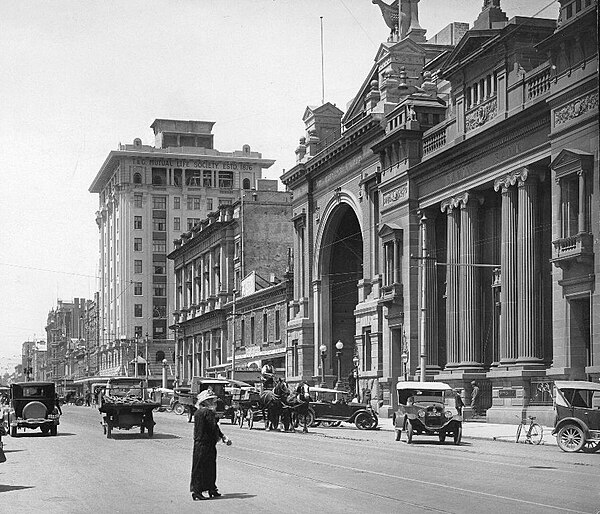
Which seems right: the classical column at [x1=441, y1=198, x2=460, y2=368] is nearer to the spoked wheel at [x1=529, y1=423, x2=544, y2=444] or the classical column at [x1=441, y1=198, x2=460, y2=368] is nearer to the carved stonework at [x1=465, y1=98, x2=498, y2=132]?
the carved stonework at [x1=465, y1=98, x2=498, y2=132]

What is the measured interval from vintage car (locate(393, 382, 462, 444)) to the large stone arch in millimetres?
34174

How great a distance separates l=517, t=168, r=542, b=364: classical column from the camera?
142 feet

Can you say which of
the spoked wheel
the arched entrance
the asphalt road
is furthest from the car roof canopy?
the arched entrance

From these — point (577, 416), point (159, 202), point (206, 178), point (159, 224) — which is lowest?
point (577, 416)

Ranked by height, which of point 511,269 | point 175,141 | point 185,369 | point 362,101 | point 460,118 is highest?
point 175,141

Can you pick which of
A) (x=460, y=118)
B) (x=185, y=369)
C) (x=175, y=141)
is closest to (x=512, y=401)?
(x=460, y=118)

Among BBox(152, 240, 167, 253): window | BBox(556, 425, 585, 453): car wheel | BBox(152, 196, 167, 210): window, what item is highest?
BBox(152, 196, 167, 210): window

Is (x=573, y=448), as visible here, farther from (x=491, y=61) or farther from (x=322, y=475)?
(x=491, y=61)

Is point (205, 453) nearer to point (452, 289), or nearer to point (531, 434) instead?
point (531, 434)

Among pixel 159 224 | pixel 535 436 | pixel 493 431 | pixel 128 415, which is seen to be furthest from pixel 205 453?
pixel 159 224

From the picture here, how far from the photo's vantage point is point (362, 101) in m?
68.0

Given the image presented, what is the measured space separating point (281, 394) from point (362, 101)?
28.1m

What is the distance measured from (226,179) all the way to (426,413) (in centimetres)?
13595

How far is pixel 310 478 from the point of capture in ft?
67.6
